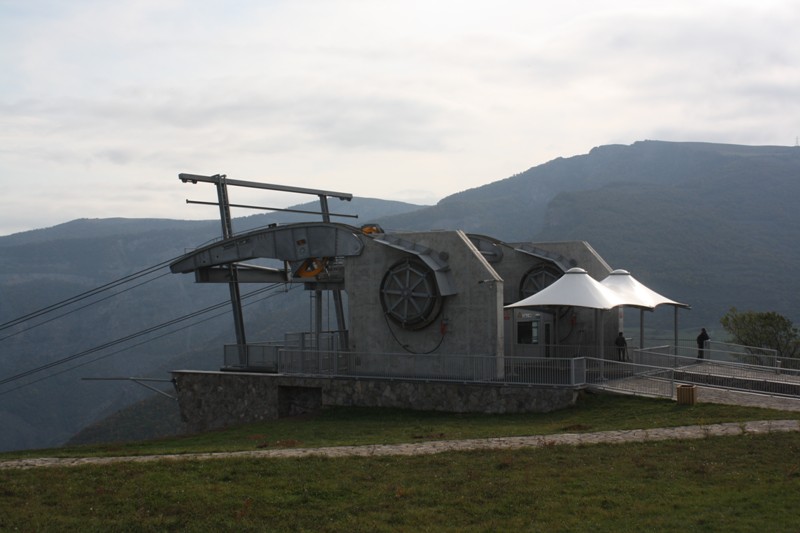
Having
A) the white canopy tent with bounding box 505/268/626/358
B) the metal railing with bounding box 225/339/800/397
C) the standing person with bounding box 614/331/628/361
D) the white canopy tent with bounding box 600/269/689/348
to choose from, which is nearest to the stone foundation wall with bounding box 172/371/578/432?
the metal railing with bounding box 225/339/800/397

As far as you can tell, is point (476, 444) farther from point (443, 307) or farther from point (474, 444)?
point (443, 307)

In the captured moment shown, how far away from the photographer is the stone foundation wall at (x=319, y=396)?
2706 cm

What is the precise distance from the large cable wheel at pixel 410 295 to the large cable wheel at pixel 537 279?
26.6 feet

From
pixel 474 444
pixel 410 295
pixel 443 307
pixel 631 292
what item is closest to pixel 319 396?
pixel 410 295

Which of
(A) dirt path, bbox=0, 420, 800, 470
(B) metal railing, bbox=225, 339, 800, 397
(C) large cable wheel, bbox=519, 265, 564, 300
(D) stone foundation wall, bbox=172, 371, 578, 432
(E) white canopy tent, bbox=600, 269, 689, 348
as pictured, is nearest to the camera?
(A) dirt path, bbox=0, 420, 800, 470

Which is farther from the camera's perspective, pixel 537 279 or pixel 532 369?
pixel 537 279

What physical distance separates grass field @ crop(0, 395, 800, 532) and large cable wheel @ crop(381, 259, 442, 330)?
12075 mm

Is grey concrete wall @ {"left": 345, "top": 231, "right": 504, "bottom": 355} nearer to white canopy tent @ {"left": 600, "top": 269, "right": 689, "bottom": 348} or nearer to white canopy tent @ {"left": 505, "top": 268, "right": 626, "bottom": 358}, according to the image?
white canopy tent @ {"left": 505, "top": 268, "right": 626, "bottom": 358}

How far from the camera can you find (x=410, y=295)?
30594 mm

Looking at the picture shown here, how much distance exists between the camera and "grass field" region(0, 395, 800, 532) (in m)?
13.4

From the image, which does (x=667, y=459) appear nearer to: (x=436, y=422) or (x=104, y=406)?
(x=436, y=422)

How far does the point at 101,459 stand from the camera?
1938cm

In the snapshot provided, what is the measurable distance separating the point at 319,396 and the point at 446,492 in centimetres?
1678

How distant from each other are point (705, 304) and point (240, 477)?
141m
